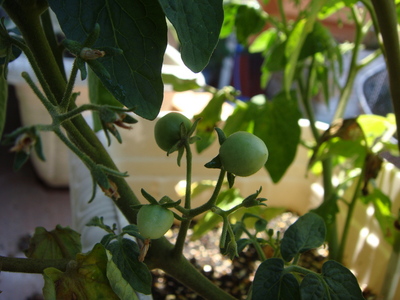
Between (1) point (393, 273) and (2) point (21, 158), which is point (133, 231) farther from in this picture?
(1) point (393, 273)

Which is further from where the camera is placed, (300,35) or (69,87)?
(300,35)

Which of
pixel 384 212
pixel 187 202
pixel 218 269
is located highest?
pixel 187 202

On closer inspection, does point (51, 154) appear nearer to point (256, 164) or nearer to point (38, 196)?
point (38, 196)

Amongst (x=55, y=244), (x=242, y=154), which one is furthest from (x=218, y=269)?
(x=242, y=154)

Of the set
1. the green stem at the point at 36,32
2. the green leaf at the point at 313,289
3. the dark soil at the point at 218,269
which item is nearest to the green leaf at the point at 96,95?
the green stem at the point at 36,32

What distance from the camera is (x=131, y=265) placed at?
246 millimetres

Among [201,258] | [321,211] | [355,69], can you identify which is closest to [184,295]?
[201,258]

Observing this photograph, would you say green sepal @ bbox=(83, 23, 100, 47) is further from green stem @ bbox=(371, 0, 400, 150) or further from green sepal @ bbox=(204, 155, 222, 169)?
green stem @ bbox=(371, 0, 400, 150)

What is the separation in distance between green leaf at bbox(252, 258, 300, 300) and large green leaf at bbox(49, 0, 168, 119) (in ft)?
0.34

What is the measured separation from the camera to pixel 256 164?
7.7 inches

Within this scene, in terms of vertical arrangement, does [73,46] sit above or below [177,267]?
above

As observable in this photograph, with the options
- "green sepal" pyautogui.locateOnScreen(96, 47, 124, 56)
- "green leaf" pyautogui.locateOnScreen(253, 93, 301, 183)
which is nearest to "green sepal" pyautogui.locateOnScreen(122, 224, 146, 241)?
"green sepal" pyautogui.locateOnScreen(96, 47, 124, 56)

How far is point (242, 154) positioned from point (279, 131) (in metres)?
0.30

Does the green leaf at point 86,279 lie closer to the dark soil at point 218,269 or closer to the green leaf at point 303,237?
the green leaf at point 303,237
